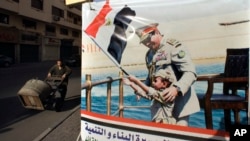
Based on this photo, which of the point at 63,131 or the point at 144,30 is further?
the point at 63,131

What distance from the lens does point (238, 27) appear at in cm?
228

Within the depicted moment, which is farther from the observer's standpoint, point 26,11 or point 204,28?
point 26,11

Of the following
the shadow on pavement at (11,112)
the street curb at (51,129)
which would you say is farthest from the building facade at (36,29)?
the street curb at (51,129)

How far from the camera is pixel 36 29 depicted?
3772 cm

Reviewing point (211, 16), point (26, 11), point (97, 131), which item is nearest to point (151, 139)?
point (97, 131)

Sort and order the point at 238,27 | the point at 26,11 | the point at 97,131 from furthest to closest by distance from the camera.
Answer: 1. the point at 26,11
2. the point at 97,131
3. the point at 238,27

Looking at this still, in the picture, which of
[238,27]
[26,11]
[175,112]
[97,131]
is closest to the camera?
[238,27]

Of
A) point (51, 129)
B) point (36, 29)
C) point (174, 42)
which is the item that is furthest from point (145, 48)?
point (36, 29)

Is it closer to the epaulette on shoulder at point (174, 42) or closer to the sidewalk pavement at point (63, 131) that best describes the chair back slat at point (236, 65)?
the epaulette on shoulder at point (174, 42)

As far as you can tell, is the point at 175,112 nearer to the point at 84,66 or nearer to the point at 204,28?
the point at 204,28

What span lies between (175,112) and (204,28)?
818 millimetres

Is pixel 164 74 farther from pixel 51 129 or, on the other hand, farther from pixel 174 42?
pixel 51 129

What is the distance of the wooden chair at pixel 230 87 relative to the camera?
230cm

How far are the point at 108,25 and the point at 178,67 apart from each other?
87 centimetres
